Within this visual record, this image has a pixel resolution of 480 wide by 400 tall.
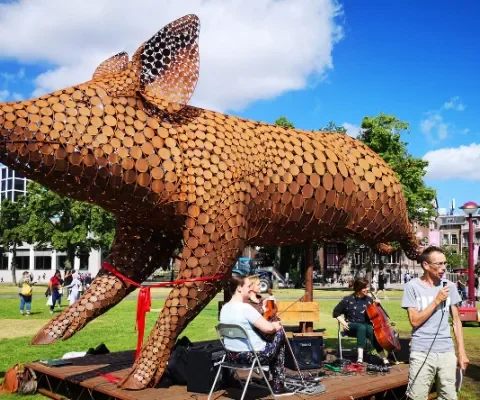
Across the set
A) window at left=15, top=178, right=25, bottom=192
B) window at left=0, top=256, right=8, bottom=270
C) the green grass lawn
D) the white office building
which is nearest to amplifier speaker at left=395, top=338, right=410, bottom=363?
the green grass lawn

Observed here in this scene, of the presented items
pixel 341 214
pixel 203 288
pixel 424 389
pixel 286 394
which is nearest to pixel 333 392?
pixel 286 394

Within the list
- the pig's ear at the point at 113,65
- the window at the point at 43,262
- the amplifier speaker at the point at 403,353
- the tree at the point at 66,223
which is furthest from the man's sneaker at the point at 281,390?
the window at the point at 43,262

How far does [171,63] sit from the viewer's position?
5.68m

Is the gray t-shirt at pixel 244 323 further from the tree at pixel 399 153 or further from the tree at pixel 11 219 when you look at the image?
the tree at pixel 11 219

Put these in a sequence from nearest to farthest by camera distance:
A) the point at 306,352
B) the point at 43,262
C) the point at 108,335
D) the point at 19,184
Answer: the point at 306,352 < the point at 108,335 < the point at 43,262 < the point at 19,184

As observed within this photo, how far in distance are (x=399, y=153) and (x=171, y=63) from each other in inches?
1130

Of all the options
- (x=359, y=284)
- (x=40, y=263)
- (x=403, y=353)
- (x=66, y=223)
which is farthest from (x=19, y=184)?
(x=403, y=353)

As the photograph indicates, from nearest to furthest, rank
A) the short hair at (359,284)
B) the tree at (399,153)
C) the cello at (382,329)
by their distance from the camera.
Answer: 1. the cello at (382,329)
2. the short hair at (359,284)
3. the tree at (399,153)

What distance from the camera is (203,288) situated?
5293 mm

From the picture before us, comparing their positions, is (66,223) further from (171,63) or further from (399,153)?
(171,63)

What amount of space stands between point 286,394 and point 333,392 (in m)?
0.52

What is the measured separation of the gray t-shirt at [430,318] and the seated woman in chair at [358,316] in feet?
9.91

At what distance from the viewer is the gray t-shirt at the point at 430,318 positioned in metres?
4.13

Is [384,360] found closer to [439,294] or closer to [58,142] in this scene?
[439,294]
